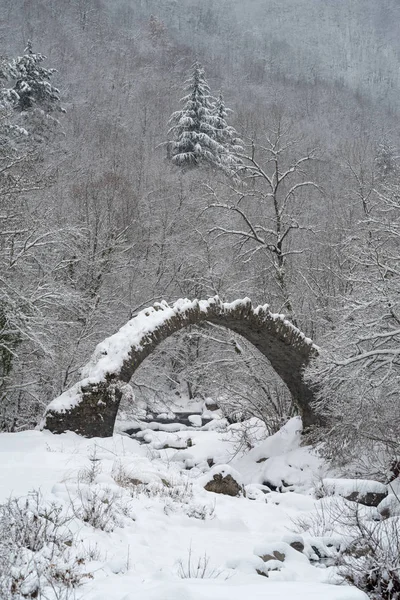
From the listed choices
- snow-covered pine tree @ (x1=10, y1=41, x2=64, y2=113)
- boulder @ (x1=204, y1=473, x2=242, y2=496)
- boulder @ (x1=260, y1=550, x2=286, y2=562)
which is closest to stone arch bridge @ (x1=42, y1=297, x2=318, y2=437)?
boulder @ (x1=204, y1=473, x2=242, y2=496)

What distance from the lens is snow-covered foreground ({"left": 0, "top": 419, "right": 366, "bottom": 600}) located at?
3160mm

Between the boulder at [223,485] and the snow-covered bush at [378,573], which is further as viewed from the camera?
A: the boulder at [223,485]

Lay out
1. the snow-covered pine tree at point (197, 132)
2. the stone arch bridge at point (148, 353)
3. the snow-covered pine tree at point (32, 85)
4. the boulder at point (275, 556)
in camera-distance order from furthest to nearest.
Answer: the snow-covered pine tree at point (197, 132) → the snow-covered pine tree at point (32, 85) → the stone arch bridge at point (148, 353) → the boulder at point (275, 556)

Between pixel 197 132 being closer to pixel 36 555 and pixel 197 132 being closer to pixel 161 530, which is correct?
pixel 161 530

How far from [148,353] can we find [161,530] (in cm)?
696

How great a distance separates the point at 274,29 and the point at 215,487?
11420 centimetres

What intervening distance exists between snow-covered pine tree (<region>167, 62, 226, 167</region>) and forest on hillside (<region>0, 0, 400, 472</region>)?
451 mm

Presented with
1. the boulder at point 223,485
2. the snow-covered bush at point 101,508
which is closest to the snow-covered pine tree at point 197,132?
the boulder at point 223,485

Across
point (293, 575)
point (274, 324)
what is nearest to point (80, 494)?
point (293, 575)

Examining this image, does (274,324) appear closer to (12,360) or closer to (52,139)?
(12,360)

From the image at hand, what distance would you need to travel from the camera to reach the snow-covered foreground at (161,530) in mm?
3160

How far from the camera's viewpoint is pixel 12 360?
14.4m

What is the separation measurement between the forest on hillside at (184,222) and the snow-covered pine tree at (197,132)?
0.45m

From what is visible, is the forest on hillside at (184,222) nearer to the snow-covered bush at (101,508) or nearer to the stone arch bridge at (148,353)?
the stone arch bridge at (148,353)
